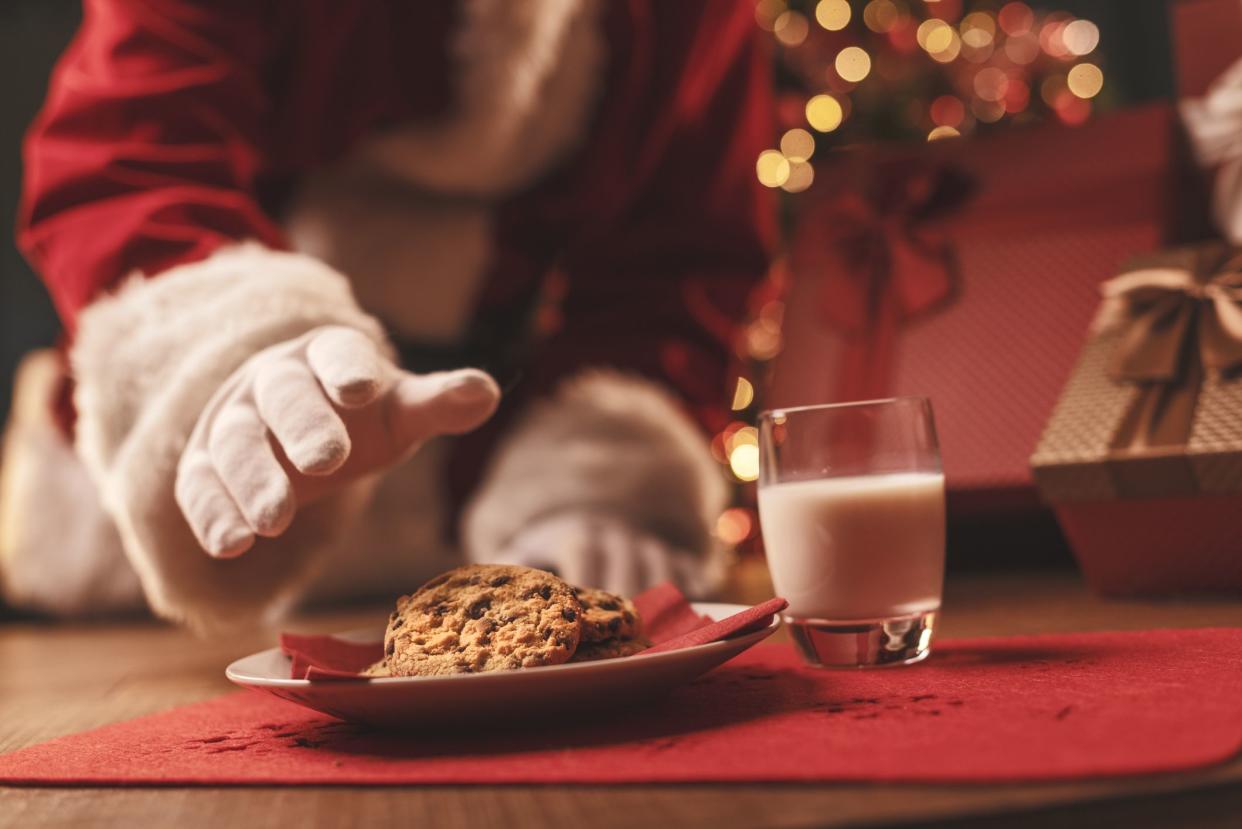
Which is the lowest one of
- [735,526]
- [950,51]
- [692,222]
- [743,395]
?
[735,526]

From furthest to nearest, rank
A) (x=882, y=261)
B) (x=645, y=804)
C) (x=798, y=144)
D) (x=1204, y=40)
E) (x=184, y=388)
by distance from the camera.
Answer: (x=798, y=144) < (x=882, y=261) < (x=1204, y=40) < (x=184, y=388) < (x=645, y=804)

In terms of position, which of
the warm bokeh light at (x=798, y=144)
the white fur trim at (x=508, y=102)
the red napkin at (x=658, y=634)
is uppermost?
the warm bokeh light at (x=798, y=144)

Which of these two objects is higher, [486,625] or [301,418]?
[301,418]

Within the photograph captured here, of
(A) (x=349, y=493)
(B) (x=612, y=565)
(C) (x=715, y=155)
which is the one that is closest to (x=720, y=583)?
(B) (x=612, y=565)

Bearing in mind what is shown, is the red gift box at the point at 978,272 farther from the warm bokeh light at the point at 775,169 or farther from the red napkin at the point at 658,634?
the warm bokeh light at the point at 775,169

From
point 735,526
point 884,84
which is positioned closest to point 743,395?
point 735,526

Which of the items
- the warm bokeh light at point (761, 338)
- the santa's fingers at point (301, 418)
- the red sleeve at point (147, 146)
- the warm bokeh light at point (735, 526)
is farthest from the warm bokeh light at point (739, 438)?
the santa's fingers at point (301, 418)

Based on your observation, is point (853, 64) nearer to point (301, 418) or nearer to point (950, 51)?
point (950, 51)
